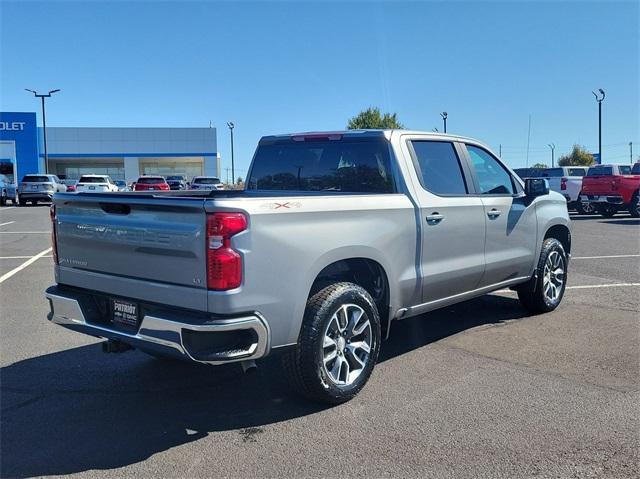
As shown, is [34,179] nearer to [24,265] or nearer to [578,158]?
[24,265]

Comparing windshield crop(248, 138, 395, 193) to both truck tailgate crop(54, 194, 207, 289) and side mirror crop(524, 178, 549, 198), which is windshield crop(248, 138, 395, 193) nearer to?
truck tailgate crop(54, 194, 207, 289)

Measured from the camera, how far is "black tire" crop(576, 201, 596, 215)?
821 inches

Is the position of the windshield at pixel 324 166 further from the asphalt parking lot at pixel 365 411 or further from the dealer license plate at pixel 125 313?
the dealer license plate at pixel 125 313

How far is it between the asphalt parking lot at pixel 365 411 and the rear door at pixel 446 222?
0.69 meters

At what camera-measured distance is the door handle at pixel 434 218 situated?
4996 mm

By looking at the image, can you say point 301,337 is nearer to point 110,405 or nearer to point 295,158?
point 110,405

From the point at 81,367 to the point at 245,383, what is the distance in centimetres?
150

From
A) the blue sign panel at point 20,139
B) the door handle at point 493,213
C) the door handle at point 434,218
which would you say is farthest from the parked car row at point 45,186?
the blue sign panel at point 20,139

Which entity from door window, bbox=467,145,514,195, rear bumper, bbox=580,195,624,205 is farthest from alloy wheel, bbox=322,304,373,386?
rear bumper, bbox=580,195,624,205

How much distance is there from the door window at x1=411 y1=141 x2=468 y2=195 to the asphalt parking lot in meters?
1.49

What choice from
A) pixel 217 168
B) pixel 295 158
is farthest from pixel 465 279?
pixel 217 168

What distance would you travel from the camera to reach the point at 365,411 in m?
4.15

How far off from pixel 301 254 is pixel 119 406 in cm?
175

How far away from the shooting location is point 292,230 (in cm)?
385
